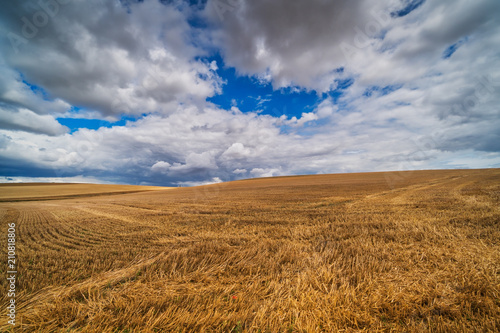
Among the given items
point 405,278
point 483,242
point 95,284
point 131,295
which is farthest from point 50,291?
point 483,242

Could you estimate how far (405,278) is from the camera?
450cm

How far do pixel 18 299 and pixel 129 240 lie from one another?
432 centimetres

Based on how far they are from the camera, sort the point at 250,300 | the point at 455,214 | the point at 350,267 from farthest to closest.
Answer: the point at 455,214
the point at 350,267
the point at 250,300

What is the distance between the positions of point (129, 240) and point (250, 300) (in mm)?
6719

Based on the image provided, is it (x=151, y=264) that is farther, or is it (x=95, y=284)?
(x=151, y=264)

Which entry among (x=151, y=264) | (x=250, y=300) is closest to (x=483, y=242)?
(x=250, y=300)

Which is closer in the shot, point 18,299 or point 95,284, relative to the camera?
point 18,299

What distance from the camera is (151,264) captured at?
5.61 meters

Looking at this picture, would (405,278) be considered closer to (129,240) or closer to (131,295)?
(131,295)

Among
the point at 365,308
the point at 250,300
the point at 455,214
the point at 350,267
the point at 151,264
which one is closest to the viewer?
the point at 365,308

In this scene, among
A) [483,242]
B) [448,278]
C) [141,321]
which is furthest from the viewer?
[483,242]

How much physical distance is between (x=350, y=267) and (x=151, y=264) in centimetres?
523

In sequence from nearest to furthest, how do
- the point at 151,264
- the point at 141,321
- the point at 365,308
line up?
the point at 141,321 < the point at 365,308 < the point at 151,264

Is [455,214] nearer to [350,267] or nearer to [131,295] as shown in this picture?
[350,267]
